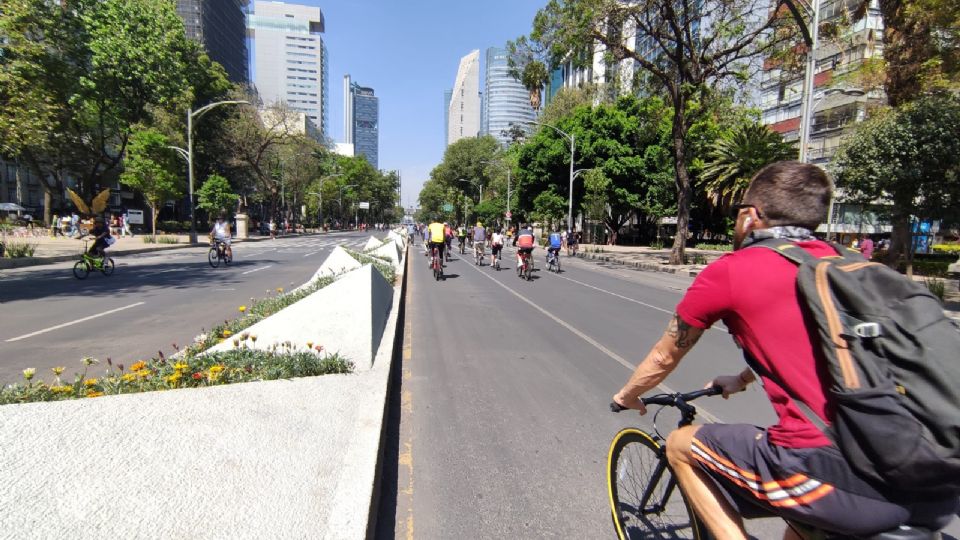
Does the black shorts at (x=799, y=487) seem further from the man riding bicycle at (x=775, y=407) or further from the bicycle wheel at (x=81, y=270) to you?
the bicycle wheel at (x=81, y=270)

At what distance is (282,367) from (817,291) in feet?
13.4

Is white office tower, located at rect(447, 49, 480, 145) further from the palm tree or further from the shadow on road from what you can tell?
the shadow on road

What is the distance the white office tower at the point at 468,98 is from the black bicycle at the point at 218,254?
127791mm

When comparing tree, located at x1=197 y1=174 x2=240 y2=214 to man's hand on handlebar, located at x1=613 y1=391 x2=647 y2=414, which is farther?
tree, located at x1=197 y1=174 x2=240 y2=214

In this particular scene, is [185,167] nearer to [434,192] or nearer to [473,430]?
[473,430]

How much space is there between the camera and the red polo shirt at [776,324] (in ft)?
5.19

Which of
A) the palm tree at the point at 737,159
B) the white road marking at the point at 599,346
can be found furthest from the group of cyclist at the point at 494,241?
A: the palm tree at the point at 737,159

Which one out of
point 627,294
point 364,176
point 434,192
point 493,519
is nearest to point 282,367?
point 493,519

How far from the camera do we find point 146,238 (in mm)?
31172

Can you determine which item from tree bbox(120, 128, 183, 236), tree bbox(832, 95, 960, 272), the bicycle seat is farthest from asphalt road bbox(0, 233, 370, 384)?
tree bbox(832, 95, 960, 272)

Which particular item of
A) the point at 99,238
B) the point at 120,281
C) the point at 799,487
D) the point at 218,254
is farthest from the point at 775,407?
the point at 218,254

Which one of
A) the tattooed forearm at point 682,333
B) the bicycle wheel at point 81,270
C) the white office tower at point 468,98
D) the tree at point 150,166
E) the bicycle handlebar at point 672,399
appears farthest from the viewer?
the white office tower at point 468,98

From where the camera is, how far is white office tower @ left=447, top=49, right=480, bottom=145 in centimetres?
14371

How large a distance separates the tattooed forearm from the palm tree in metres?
32.2
